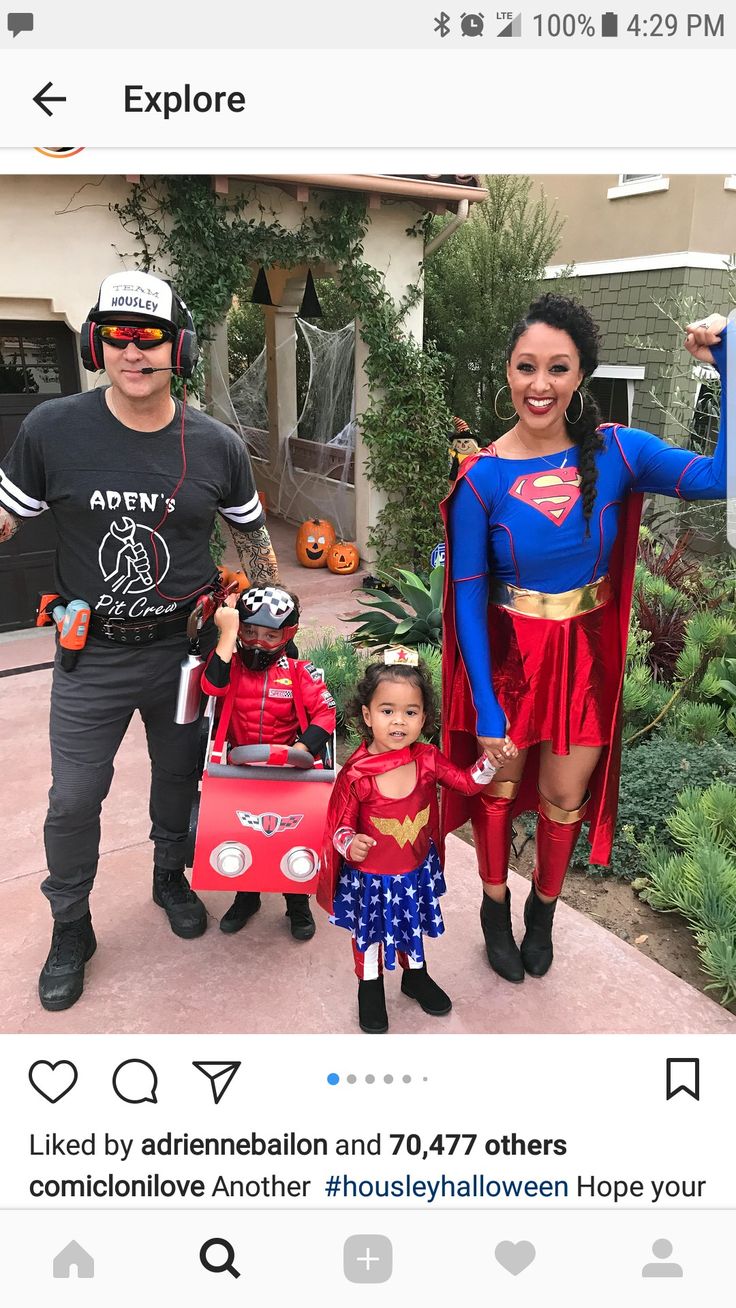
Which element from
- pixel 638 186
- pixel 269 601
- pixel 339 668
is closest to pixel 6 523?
pixel 269 601

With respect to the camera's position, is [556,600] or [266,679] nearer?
[556,600]

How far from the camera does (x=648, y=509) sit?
26.1 ft

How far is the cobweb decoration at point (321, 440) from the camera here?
8.64m

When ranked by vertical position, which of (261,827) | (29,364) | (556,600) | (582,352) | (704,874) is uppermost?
(29,364)

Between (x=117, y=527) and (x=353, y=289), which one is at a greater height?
(x=353, y=289)

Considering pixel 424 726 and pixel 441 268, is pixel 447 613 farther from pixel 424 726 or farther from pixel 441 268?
pixel 441 268

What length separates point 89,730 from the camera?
2.48 meters

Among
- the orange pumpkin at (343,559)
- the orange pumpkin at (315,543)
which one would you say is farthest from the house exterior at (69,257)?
the orange pumpkin at (315,543)

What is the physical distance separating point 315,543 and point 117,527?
587cm

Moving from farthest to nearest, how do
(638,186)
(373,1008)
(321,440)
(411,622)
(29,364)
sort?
(321,440), (638,186), (29,364), (411,622), (373,1008)

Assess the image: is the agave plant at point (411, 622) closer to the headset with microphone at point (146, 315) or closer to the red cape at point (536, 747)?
the red cape at point (536, 747)

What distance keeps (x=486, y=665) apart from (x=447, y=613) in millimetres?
247
